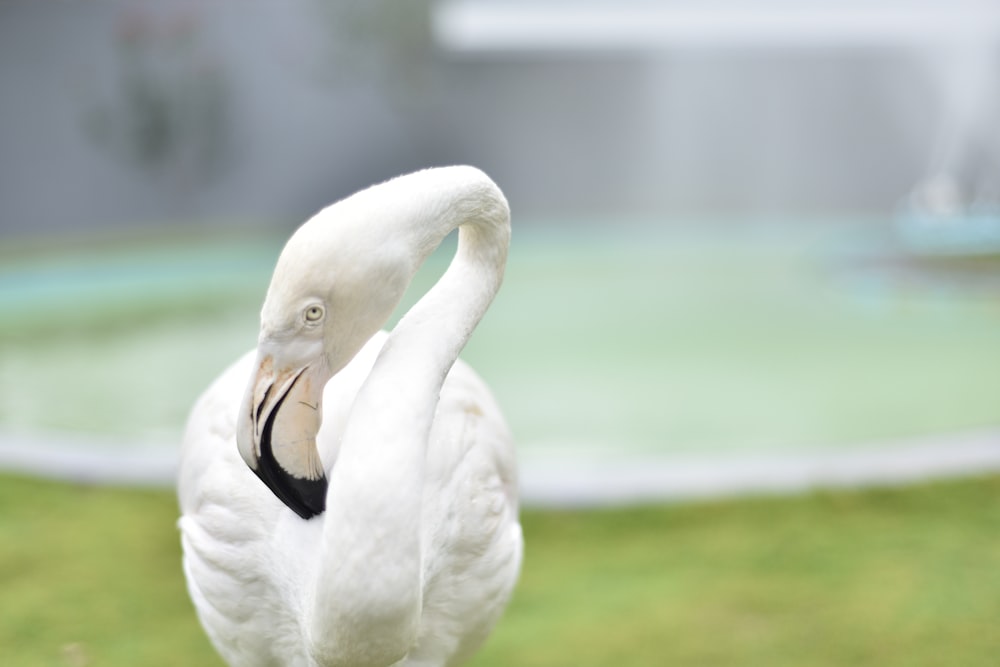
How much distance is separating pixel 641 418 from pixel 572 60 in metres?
11.3

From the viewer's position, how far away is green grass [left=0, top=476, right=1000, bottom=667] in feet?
9.47

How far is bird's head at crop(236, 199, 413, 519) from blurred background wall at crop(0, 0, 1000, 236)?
13.4 metres

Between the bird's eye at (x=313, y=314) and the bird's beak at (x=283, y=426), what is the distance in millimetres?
75

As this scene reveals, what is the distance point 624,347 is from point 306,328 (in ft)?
18.4

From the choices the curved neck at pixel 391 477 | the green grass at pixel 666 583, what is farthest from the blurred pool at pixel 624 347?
the curved neck at pixel 391 477

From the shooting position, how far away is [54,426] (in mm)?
5152

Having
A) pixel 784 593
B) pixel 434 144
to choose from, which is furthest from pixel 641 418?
pixel 434 144

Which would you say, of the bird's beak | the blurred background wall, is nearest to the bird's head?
the bird's beak

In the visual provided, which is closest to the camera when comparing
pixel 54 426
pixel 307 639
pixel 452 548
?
pixel 307 639

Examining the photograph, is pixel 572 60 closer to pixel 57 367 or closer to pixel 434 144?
pixel 434 144

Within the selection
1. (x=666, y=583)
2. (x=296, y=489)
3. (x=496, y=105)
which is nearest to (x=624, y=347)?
(x=666, y=583)

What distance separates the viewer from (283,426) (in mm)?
1651

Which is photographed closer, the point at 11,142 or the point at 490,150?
the point at 11,142

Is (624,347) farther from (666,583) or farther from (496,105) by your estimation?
(496,105)
